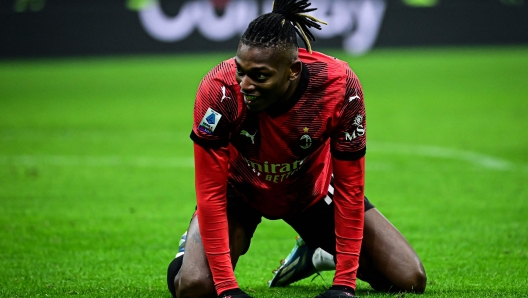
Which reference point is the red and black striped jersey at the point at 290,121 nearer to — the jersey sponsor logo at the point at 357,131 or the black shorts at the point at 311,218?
the jersey sponsor logo at the point at 357,131

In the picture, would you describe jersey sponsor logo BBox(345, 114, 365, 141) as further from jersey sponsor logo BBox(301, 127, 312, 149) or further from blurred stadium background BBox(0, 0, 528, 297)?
blurred stadium background BBox(0, 0, 528, 297)

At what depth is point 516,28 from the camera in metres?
22.8

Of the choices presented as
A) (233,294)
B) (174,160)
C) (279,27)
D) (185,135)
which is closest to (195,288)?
(233,294)

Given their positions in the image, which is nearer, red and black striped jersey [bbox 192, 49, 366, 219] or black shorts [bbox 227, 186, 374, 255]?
red and black striped jersey [bbox 192, 49, 366, 219]

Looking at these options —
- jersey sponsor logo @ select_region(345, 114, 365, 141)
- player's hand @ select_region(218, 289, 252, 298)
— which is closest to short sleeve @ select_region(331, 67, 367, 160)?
jersey sponsor logo @ select_region(345, 114, 365, 141)

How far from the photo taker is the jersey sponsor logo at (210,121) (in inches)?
155

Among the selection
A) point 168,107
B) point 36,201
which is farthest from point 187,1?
point 36,201

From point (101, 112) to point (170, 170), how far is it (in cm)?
541

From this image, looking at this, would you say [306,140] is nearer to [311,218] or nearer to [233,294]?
[311,218]

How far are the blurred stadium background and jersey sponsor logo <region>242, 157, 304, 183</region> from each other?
698 mm

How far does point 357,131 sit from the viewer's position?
408 cm

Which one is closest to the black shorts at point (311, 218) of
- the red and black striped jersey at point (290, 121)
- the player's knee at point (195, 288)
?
the red and black striped jersey at point (290, 121)

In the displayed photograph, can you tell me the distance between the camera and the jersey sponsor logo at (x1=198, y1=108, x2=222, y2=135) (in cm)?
395

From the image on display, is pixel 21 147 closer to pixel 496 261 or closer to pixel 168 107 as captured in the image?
pixel 168 107
